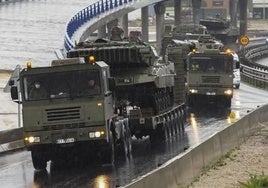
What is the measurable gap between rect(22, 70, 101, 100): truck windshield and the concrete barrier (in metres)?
3.11

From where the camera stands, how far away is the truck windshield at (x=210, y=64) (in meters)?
39.9

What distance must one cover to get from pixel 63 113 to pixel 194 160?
366 centimetres

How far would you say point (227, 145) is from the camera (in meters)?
23.0

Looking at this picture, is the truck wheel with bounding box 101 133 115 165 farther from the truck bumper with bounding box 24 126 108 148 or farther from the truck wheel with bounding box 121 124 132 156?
the truck wheel with bounding box 121 124 132 156

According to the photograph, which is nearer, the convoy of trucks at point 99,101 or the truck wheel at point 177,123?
the convoy of trucks at point 99,101

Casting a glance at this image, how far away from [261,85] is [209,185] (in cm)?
4215

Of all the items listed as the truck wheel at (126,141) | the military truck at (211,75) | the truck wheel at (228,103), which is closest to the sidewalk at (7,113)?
the truck wheel at (126,141)

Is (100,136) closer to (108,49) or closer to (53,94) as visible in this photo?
(53,94)

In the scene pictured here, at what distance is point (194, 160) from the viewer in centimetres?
1728

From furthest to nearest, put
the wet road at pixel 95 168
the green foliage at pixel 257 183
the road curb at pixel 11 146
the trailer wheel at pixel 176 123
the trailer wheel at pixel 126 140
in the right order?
the trailer wheel at pixel 176 123 < the road curb at pixel 11 146 < the trailer wheel at pixel 126 140 < the wet road at pixel 95 168 < the green foliage at pixel 257 183

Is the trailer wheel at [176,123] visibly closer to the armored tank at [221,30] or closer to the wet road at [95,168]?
the wet road at [95,168]

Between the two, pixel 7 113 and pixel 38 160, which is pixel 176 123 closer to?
pixel 7 113

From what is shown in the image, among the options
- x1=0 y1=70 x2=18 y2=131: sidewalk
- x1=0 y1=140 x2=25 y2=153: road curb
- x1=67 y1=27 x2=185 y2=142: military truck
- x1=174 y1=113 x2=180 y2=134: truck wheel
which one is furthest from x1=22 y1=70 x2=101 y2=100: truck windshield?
x1=174 y1=113 x2=180 y2=134: truck wheel

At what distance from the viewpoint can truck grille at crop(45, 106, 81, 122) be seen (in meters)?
19.0
